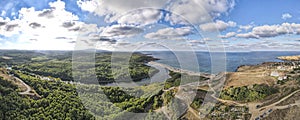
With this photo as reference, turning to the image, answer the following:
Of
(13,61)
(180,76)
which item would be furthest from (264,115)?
(13,61)

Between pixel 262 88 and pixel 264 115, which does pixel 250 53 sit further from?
pixel 264 115

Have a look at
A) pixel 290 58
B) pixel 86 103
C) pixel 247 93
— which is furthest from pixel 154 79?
pixel 290 58

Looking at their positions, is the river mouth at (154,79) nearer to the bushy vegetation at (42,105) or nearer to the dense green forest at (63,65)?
the dense green forest at (63,65)

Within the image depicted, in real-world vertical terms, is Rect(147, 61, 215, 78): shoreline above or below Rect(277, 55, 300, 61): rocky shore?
below

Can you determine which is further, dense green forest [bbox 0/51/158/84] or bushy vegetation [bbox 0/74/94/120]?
dense green forest [bbox 0/51/158/84]

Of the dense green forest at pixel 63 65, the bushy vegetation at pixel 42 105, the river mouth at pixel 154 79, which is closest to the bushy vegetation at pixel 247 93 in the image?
the river mouth at pixel 154 79

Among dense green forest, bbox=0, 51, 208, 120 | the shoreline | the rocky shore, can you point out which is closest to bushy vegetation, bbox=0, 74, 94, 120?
dense green forest, bbox=0, 51, 208, 120

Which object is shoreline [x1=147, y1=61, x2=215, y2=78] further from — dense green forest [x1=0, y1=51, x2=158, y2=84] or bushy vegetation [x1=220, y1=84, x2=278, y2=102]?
bushy vegetation [x1=220, y1=84, x2=278, y2=102]

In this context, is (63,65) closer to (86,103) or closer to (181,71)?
(86,103)
